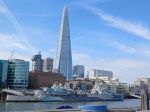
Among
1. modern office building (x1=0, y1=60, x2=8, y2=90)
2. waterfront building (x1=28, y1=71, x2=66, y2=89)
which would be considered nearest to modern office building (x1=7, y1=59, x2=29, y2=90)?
modern office building (x1=0, y1=60, x2=8, y2=90)

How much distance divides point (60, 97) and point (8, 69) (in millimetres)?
36747

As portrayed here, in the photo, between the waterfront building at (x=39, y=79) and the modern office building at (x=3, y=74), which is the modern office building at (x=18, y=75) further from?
the waterfront building at (x=39, y=79)

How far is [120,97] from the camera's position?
173 metres

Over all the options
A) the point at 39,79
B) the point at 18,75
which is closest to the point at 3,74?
the point at 18,75

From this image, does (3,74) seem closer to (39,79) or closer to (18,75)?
(18,75)

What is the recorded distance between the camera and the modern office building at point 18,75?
6152 inches

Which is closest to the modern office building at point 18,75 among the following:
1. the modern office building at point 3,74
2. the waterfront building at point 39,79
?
the modern office building at point 3,74

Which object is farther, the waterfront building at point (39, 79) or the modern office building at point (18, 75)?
the waterfront building at point (39, 79)

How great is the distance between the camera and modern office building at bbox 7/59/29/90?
156250mm

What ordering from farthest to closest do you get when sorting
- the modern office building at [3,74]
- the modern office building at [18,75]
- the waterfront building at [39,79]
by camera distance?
1. the waterfront building at [39,79]
2. the modern office building at [18,75]
3. the modern office building at [3,74]

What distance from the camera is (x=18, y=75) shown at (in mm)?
156250

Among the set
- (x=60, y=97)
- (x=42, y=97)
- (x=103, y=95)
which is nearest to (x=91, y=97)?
(x=103, y=95)

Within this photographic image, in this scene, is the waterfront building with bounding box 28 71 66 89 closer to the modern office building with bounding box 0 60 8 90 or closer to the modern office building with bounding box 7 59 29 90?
the modern office building with bounding box 7 59 29 90

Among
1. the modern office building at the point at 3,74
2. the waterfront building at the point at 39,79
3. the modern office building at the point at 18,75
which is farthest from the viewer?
the waterfront building at the point at 39,79
